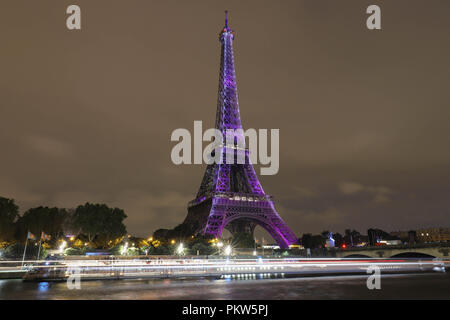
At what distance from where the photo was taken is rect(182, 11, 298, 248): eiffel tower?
66375 millimetres

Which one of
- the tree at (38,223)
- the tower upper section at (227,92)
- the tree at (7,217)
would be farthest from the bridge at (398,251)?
the tree at (7,217)

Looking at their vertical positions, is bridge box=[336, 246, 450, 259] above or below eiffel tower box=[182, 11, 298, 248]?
below

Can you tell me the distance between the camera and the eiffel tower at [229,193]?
66.4 m

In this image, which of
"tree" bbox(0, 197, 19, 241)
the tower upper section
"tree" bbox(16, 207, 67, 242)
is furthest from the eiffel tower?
"tree" bbox(0, 197, 19, 241)

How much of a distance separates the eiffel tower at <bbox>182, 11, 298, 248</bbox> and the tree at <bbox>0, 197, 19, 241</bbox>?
3424 cm

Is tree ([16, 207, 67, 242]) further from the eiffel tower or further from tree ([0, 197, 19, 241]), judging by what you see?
the eiffel tower

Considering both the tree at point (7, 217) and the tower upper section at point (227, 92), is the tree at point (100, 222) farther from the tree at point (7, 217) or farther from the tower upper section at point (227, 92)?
the tower upper section at point (227, 92)

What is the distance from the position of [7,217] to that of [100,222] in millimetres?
16789

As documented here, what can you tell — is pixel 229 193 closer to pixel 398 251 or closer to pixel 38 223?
pixel 398 251

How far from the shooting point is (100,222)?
2662 inches

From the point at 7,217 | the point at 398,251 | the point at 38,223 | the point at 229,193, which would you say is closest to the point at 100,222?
the point at 38,223
